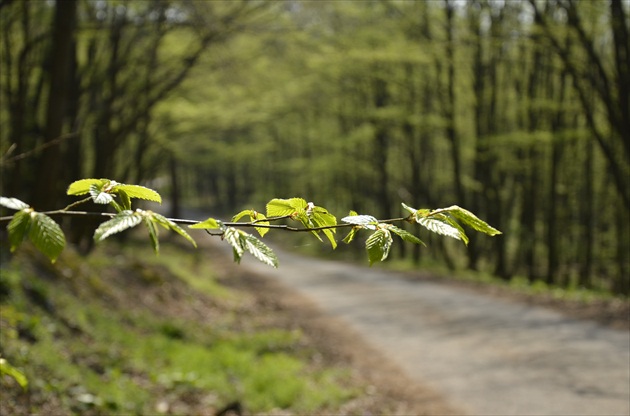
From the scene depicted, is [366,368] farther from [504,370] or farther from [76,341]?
[76,341]

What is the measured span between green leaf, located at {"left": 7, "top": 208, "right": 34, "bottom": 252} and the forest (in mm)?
2943

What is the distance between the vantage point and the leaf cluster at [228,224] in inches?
58.2

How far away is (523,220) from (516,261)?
278 centimetres

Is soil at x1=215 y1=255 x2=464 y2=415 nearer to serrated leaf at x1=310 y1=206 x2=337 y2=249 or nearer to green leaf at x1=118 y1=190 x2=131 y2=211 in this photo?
serrated leaf at x1=310 y1=206 x2=337 y2=249

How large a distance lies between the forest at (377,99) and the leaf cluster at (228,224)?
2817 mm

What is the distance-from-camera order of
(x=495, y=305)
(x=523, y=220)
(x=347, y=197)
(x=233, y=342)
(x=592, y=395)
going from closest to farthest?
1. (x=592, y=395)
2. (x=233, y=342)
3. (x=495, y=305)
4. (x=523, y=220)
5. (x=347, y=197)

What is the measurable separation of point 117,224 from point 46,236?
18 cm

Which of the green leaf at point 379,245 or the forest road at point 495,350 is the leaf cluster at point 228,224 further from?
the forest road at point 495,350

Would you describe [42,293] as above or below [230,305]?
above

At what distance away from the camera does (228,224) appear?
1.71 meters

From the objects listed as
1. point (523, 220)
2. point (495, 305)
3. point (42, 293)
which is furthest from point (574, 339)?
point (523, 220)

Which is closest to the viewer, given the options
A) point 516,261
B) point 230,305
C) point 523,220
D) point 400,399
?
point 400,399

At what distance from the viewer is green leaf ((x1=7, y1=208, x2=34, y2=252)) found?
1.45 meters

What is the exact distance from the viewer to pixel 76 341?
7289mm
